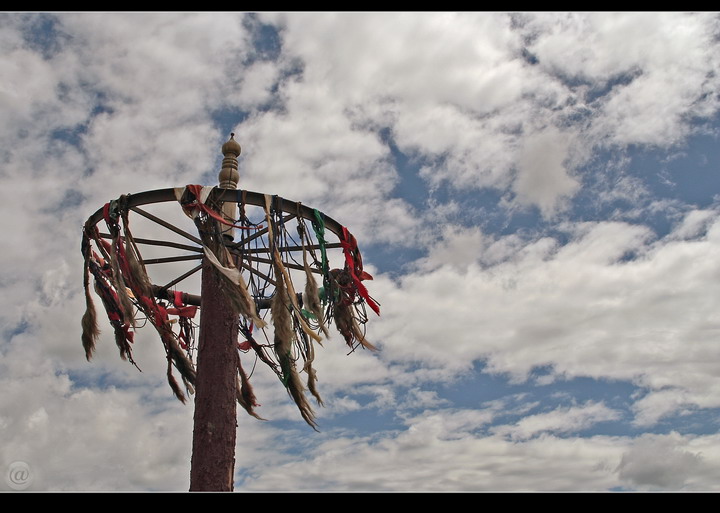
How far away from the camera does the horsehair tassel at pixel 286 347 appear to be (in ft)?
33.6

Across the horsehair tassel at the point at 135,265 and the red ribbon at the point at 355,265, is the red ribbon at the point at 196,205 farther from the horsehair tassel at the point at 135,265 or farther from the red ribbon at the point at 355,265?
the red ribbon at the point at 355,265

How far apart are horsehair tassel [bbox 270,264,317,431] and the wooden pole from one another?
902 mm

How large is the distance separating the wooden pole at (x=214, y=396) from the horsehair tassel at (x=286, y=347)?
90 centimetres

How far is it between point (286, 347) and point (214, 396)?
140 cm

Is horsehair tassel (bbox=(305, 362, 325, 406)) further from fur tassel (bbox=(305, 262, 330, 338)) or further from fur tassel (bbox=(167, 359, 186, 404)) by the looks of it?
fur tassel (bbox=(167, 359, 186, 404))

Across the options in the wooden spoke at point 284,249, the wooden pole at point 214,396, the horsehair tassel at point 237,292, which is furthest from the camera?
the wooden spoke at point 284,249

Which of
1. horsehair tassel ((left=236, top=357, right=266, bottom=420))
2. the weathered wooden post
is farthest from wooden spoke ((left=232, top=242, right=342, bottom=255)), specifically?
horsehair tassel ((left=236, top=357, right=266, bottom=420))

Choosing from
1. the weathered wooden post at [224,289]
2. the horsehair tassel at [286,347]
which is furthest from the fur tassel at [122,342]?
the horsehair tassel at [286,347]

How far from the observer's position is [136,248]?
10898 millimetres

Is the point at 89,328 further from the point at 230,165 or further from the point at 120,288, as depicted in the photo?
the point at 230,165

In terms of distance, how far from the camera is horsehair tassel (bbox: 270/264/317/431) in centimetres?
1024

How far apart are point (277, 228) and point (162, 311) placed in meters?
3.57

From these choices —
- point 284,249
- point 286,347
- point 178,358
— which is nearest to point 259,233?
point 284,249
